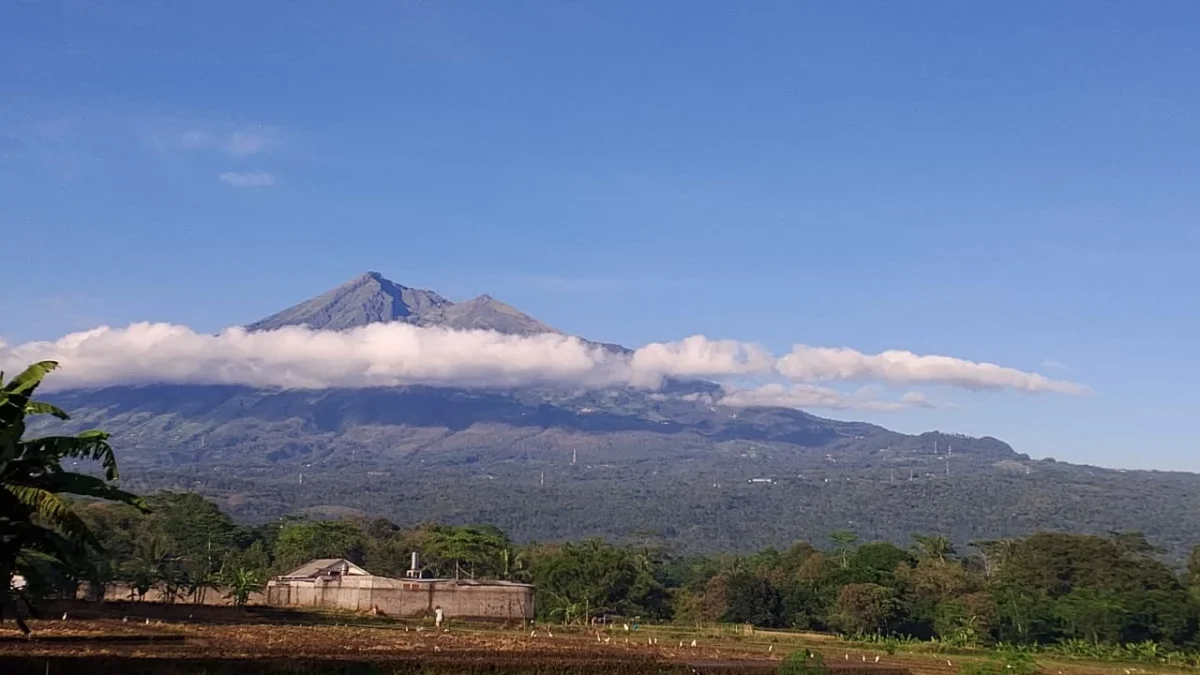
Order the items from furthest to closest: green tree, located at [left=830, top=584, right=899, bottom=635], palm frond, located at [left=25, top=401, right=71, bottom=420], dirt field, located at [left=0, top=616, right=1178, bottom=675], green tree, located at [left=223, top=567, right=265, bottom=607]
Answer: green tree, located at [left=830, top=584, right=899, bottom=635] < green tree, located at [left=223, top=567, right=265, bottom=607] < dirt field, located at [left=0, top=616, right=1178, bottom=675] < palm frond, located at [left=25, top=401, right=71, bottom=420]

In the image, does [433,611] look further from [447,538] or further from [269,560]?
[269,560]

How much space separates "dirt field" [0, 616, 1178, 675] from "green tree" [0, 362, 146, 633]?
178 inches

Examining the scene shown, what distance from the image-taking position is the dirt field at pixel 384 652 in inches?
899

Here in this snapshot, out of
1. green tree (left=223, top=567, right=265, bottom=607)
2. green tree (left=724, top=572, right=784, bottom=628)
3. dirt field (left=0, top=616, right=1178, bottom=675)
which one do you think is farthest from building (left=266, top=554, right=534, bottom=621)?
green tree (left=724, top=572, right=784, bottom=628)

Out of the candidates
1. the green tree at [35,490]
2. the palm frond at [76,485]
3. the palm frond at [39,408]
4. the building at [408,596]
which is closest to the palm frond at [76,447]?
the green tree at [35,490]

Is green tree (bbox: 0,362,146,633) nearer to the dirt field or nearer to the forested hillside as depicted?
the dirt field

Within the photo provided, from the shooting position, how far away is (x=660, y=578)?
10694 centimetres

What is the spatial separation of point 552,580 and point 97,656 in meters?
59.6

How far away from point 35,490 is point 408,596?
4563 centimetres

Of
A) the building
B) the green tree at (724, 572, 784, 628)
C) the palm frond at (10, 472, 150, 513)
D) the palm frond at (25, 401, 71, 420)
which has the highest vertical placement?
the palm frond at (25, 401, 71, 420)

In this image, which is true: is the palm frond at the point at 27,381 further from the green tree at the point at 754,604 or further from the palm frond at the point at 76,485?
the green tree at the point at 754,604

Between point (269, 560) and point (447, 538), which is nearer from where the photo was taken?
point (447, 538)

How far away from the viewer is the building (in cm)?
6031

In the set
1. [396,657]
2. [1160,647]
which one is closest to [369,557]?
[1160,647]
